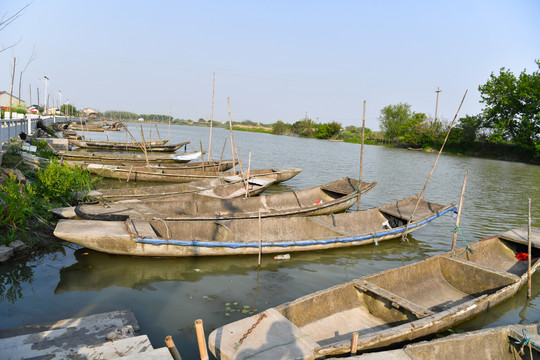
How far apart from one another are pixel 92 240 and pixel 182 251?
62.0 inches

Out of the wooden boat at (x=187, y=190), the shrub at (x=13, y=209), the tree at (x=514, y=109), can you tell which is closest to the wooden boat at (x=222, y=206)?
the wooden boat at (x=187, y=190)

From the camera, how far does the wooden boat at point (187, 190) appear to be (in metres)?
9.75

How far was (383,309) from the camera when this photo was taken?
191 inches

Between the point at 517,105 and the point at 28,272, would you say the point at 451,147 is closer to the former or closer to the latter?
the point at 517,105

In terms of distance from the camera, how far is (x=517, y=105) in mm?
41562

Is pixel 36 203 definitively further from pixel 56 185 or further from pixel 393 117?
pixel 393 117

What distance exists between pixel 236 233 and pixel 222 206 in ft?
6.69

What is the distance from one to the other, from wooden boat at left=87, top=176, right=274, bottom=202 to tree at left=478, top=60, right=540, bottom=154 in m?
39.1

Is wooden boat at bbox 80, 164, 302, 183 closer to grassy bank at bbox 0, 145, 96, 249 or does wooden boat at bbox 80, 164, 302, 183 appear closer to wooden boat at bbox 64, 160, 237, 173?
wooden boat at bbox 64, 160, 237, 173

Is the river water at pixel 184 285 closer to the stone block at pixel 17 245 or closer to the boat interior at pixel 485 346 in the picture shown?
the stone block at pixel 17 245

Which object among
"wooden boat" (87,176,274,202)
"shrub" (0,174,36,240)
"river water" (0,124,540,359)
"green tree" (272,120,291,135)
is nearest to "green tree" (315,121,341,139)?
"green tree" (272,120,291,135)

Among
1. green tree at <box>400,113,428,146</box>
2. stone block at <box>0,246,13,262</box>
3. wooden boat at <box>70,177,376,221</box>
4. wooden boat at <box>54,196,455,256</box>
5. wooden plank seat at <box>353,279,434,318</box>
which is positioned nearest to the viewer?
wooden plank seat at <box>353,279,434,318</box>

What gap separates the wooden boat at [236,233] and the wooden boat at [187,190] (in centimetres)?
274

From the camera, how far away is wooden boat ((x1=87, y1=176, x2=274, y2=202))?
975 centimetres
